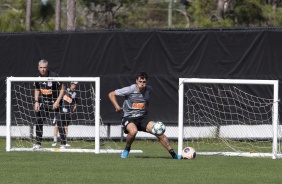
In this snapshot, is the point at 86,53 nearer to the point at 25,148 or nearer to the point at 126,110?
the point at 25,148

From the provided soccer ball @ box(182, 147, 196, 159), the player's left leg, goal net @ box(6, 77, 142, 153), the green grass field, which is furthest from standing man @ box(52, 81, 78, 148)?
soccer ball @ box(182, 147, 196, 159)

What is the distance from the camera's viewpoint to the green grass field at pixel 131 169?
12.8 metres

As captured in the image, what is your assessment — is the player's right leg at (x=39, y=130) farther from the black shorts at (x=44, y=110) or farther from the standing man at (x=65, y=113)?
the standing man at (x=65, y=113)

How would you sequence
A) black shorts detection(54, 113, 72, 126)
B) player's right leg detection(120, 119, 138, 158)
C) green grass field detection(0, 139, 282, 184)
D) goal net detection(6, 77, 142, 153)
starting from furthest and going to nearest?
goal net detection(6, 77, 142, 153) < black shorts detection(54, 113, 72, 126) < player's right leg detection(120, 119, 138, 158) < green grass field detection(0, 139, 282, 184)

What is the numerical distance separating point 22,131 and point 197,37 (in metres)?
4.95

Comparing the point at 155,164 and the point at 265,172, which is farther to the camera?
the point at 155,164

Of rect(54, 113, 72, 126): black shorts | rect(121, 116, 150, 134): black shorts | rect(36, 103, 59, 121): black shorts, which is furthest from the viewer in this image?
rect(54, 113, 72, 126): black shorts

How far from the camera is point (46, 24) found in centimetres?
3447

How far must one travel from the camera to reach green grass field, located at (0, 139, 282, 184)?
41.9 feet

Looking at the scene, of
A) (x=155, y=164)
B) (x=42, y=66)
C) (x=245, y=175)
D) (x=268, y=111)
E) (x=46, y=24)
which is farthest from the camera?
(x=46, y=24)

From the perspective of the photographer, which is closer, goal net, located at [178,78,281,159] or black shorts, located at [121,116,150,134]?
black shorts, located at [121,116,150,134]

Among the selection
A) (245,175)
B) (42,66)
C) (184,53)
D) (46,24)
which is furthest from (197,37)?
(46,24)

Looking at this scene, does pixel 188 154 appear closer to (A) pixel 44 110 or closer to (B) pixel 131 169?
(B) pixel 131 169

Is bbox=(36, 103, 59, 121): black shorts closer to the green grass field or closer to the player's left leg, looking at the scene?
the green grass field
